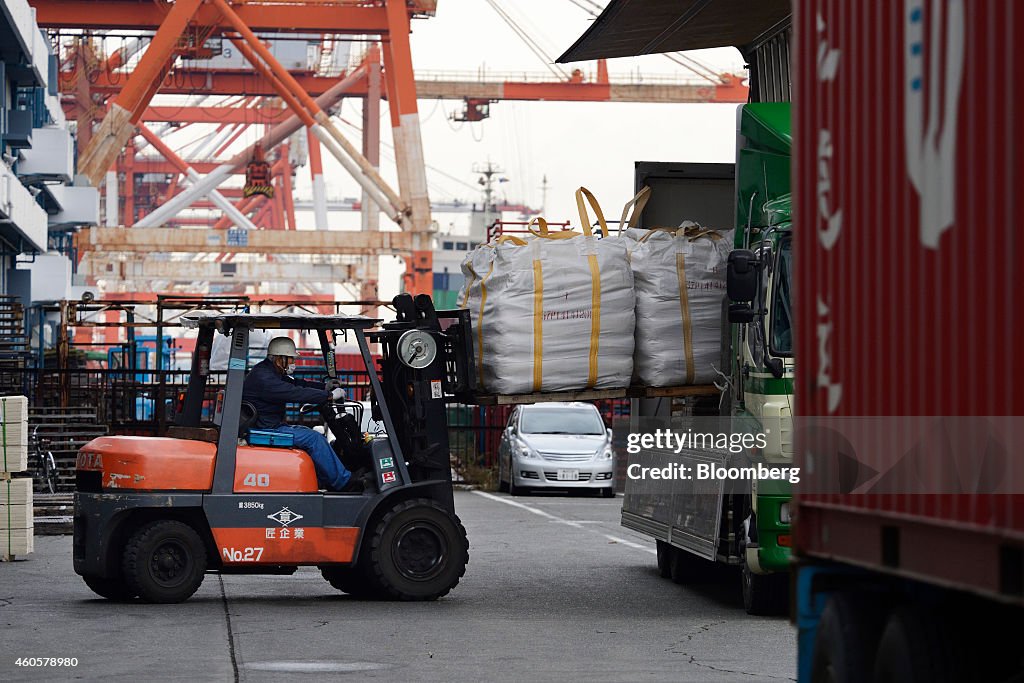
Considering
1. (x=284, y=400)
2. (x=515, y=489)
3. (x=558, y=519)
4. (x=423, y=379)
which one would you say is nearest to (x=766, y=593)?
(x=423, y=379)

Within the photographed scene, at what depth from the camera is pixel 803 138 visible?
21.9 feet

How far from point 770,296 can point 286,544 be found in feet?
13.1

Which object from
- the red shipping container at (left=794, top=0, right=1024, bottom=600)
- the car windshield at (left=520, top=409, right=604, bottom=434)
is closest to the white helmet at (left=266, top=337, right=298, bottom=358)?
the red shipping container at (left=794, top=0, right=1024, bottom=600)

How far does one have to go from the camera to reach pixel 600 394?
12.8 m

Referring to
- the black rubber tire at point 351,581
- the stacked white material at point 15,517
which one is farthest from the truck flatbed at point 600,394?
the stacked white material at point 15,517

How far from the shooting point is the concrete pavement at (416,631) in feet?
31.8

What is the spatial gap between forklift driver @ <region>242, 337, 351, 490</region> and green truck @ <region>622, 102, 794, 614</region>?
2716 millimetres

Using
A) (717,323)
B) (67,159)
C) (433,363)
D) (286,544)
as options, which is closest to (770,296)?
(717,323)

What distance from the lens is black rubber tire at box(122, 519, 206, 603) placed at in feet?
41.1

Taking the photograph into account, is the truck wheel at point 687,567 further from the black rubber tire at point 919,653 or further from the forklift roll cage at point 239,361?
the black rubber tire at point 919,653

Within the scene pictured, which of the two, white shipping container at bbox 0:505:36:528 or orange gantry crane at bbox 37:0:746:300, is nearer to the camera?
white shipping container at bbox 0:505:36:528

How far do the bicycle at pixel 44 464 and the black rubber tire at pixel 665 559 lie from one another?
45.9 ft

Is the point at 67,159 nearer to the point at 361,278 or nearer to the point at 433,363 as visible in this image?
the point at 361,278

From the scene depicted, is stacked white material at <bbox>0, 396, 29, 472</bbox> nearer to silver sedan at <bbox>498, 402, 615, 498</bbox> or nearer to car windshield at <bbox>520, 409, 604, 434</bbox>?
silver sedan at <bbox>498, 402, 615, 498</bbox>
